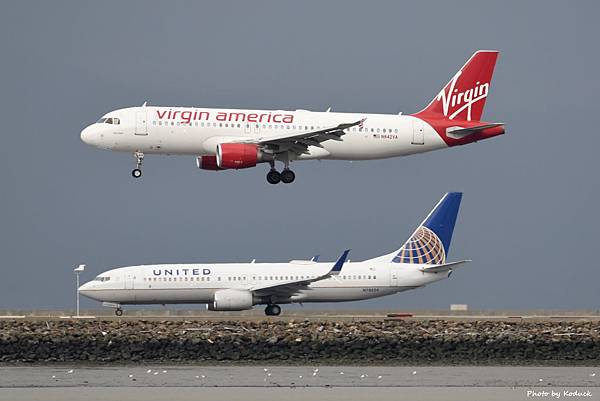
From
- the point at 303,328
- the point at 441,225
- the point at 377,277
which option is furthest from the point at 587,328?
the point at 441,225

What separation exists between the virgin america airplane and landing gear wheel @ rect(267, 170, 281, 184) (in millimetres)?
46

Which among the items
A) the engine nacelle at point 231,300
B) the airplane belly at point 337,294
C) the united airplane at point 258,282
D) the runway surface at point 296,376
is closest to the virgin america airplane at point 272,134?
the united airplane at point 258,282

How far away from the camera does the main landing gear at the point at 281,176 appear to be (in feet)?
220

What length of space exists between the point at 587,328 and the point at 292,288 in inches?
833

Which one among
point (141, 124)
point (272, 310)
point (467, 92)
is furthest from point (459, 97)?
point (141, 124)

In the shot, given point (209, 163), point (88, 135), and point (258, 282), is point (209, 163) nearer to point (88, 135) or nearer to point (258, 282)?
point (88, 135)

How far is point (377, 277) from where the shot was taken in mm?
77562

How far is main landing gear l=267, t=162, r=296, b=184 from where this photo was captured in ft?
220

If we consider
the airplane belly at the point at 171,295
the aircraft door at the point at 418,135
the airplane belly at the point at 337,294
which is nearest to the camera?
the aircraft door at the point at 418,135

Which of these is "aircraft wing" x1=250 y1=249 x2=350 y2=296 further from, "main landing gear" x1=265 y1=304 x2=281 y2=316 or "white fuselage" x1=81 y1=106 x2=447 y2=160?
"white fuselage" x1=81 y1=106 x2=447 y2=160

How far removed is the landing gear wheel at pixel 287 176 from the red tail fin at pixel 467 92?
761cm

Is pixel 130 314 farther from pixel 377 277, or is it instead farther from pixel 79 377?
pixel 79 377

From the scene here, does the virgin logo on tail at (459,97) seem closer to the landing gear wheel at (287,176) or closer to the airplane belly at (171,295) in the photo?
the landing gear wheel at (287,176)

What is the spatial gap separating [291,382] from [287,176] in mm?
23029
